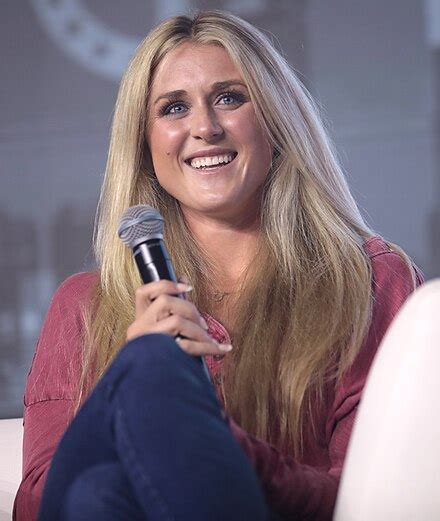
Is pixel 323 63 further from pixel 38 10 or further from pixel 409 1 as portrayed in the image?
pixel 38 10

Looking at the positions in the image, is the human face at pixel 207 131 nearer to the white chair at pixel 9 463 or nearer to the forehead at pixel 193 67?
the forehead at pixel 193 67

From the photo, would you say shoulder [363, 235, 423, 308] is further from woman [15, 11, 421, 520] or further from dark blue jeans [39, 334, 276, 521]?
dark blue jeans [39, 334, 276, 521]

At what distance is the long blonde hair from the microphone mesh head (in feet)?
1.21

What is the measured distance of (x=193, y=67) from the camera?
73.1 inches

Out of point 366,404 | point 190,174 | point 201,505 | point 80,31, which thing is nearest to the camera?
point 201,505

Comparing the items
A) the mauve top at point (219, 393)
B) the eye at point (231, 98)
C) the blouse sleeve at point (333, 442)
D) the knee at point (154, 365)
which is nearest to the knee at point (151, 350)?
the knee at point (154, 365)

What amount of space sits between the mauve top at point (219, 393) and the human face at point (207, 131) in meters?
0.21

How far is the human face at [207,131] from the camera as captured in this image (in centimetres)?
184

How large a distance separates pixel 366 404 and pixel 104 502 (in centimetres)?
33

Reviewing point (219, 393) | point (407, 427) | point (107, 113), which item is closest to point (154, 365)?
point (407, 427)

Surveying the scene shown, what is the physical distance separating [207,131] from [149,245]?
46 cm

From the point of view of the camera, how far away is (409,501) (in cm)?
128

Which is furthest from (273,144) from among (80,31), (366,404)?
(80,31)

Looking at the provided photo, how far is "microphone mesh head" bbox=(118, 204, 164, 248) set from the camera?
142cm
